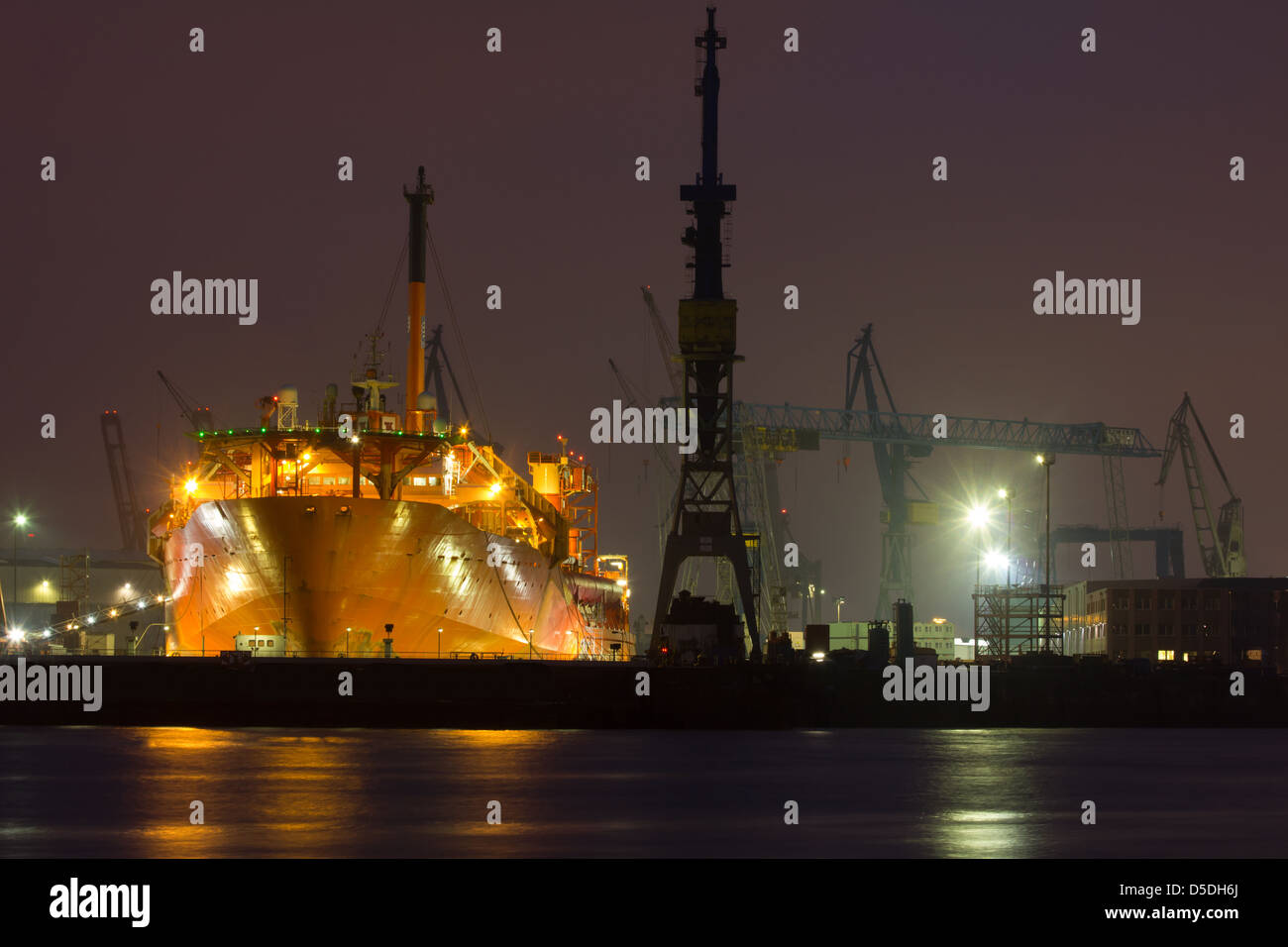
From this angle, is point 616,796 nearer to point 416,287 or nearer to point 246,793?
point 246,793

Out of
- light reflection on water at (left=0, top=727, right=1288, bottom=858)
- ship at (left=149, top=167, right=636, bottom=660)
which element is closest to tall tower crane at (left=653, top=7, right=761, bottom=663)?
ship at (left=149, top=167, right=636, bottom=660)

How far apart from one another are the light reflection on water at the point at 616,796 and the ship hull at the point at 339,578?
213 inches

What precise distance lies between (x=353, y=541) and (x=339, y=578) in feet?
6.15

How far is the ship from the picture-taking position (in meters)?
77.8

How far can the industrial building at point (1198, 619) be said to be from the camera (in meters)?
136

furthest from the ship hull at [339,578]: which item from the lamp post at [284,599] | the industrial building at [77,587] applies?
the industrial building at [77,587]

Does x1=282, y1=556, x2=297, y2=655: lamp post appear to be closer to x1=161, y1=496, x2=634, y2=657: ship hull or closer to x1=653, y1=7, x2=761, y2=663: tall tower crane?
x1=161, y1=496, x2=634, y2=657: ship hull

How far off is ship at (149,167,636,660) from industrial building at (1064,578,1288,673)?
2637 inches

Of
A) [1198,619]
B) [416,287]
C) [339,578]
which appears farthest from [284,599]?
[1198,619]

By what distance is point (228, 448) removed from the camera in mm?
82750
